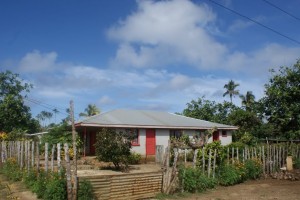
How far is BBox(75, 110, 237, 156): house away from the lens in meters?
26.0

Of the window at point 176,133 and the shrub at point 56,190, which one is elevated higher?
the window at point 176,133

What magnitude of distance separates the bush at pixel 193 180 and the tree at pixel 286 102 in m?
18.5

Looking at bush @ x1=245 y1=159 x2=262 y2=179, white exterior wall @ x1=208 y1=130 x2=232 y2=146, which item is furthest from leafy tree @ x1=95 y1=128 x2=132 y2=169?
white exterior wall @ x1=208 y1=130 x2=232 y2=146

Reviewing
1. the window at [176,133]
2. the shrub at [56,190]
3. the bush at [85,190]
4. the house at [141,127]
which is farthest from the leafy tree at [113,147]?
the window at [176,133]

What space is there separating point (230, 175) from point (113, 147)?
613 centimetres

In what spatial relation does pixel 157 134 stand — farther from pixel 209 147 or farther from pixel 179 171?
pixel 179 171

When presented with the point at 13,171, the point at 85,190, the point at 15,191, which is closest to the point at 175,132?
the point at 13,171

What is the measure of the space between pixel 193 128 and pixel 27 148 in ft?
54.1

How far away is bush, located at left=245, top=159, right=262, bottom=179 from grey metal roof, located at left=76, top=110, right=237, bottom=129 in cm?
990

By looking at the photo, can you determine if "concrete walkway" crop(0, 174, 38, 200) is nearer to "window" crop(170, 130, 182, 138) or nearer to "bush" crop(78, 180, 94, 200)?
"bush" crop(78, 180, 94, 200)

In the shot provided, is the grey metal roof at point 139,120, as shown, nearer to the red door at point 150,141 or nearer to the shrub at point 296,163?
the red door at point 150,141

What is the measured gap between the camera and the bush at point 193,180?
14.9 m

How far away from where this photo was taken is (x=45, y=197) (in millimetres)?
11633

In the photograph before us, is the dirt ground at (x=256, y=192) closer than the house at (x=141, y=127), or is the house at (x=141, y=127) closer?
the dirt ground at (x=256, y=192)
